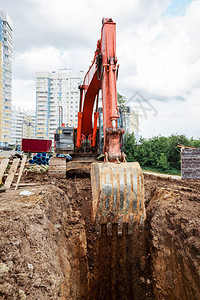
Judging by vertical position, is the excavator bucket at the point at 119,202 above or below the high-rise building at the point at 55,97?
below

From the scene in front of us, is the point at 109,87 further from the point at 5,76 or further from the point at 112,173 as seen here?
the point at 5,76

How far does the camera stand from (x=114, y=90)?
15.3 ft

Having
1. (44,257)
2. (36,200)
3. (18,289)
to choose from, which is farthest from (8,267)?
(36,200)

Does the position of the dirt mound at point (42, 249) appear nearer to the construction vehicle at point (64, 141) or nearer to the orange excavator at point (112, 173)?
the orange excavator at point (112, 173)

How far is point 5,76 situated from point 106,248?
47018 millimetres

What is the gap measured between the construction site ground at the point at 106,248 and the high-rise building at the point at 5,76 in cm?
4215

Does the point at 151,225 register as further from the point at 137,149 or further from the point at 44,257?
the point at 137,149

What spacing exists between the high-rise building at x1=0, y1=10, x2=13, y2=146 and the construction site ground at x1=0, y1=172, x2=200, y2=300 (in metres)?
42.1

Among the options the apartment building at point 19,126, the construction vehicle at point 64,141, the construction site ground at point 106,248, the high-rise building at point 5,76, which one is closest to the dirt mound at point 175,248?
the construction site ground at point 106,248

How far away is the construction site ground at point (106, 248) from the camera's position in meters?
3.05

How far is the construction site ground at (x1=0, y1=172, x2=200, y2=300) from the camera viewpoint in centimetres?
305

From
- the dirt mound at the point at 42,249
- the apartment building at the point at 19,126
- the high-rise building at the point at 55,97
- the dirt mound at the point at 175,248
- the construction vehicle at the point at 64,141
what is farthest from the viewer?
the apartment building at the point at 19,126

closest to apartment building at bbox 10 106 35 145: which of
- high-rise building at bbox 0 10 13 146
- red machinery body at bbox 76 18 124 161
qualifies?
high-rise building at bbox 0 10 13 146

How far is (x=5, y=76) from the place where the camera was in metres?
43.9
